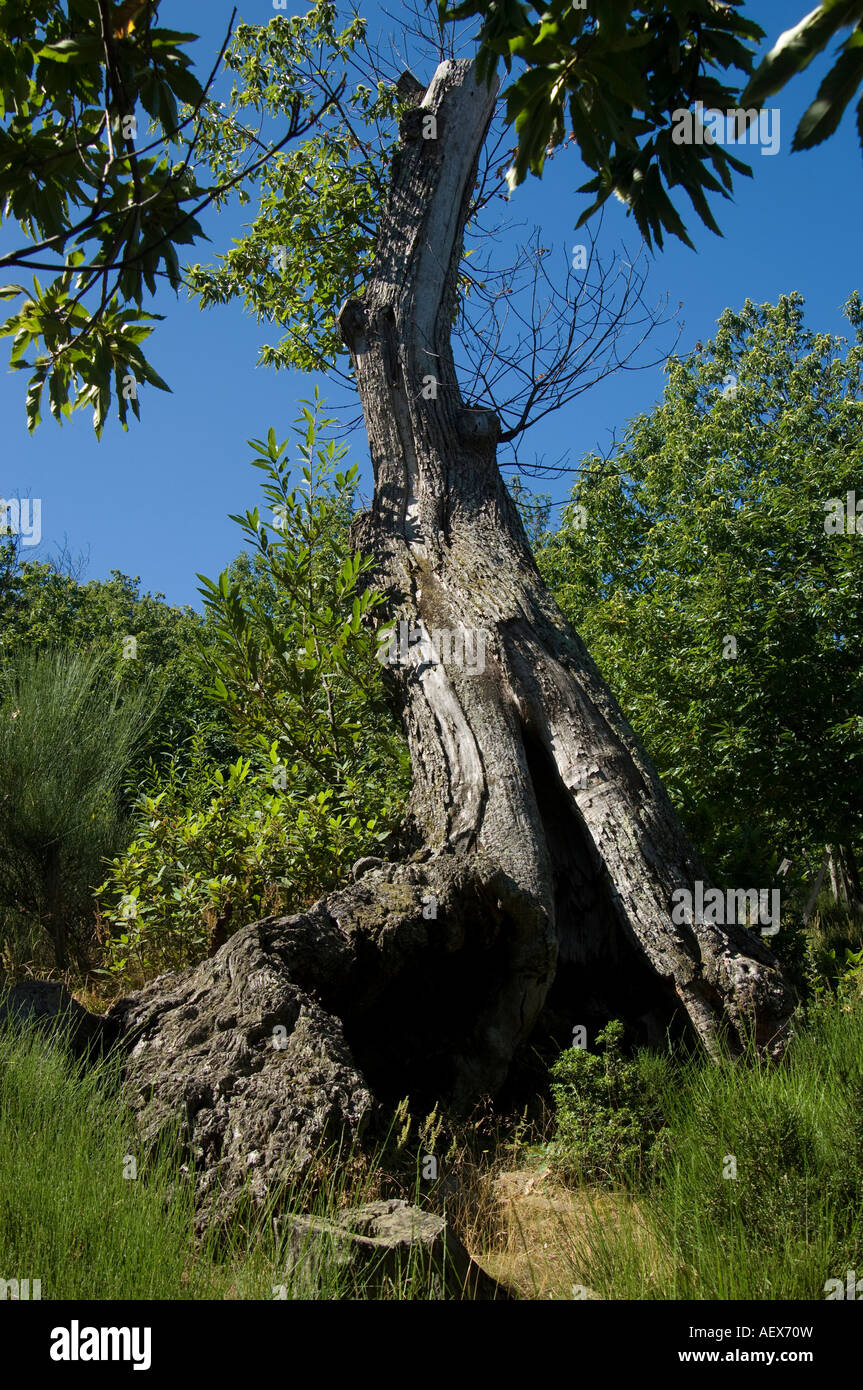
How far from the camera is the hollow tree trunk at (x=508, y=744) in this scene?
15.0ft

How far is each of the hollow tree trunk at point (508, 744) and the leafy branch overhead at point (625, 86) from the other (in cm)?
295

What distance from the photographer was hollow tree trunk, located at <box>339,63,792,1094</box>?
4.56 meters

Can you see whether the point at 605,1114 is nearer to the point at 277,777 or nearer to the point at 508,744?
the point at 508,744

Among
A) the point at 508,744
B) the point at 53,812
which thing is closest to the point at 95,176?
the point at 508,744

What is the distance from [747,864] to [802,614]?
3675 mm

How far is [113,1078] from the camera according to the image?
3.79 metres

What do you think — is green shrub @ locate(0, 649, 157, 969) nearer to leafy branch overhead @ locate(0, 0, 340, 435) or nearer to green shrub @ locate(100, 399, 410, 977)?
green shrub @ locate(100, 399, 410, 977)

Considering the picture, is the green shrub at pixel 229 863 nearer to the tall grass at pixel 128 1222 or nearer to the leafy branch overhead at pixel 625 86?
the tall grass at pixel 128 1222

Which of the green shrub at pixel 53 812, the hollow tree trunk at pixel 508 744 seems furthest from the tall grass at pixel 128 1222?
the green shrub at pixel 53 812

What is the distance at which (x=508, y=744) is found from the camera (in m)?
5.34

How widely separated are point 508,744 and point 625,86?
3487mm

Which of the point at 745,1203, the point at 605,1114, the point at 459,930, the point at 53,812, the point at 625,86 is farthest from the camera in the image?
the point at 53,812

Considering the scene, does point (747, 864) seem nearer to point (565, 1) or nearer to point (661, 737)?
point (661, 737)

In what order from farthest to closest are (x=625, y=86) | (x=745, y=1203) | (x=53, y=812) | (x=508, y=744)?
(x=53, y=812), (x=508, y=744), (x=745, y=1203), (x=625, y=86)
